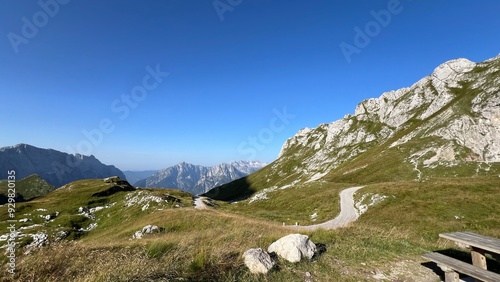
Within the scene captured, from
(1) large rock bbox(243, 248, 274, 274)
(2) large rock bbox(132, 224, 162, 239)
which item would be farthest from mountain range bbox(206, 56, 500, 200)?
(1) large rock bbox(243, 248, 274, 274)

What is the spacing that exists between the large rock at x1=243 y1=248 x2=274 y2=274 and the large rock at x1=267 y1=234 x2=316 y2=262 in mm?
1115

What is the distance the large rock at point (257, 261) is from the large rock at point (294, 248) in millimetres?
1115

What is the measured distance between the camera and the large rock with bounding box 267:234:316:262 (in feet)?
32.3

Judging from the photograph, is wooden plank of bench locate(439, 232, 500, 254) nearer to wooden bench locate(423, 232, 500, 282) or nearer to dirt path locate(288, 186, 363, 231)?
wooden bench locate(423, 232, 500, 282)

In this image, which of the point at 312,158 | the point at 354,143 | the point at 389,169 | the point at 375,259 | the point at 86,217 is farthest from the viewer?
the point at 312,158

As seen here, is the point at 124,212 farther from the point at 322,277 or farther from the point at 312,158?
the point at 312,158

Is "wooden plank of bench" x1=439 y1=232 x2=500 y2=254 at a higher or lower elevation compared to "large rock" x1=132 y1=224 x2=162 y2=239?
higher

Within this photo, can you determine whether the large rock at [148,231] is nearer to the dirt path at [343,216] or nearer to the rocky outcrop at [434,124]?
the dirt path at [343,216]

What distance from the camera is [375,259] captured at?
1073 centimetres

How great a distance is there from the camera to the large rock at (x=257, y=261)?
8.54 metres

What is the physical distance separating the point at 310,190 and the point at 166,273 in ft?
231

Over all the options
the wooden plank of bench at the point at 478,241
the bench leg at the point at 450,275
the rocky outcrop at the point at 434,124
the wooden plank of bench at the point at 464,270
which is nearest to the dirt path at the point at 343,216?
the wooden plank of bench at the point at 478,241

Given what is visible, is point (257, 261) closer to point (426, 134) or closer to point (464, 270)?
point (464, 270)

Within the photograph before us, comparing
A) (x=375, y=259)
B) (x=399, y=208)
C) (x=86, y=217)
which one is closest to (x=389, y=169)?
(x=399, y=208)
